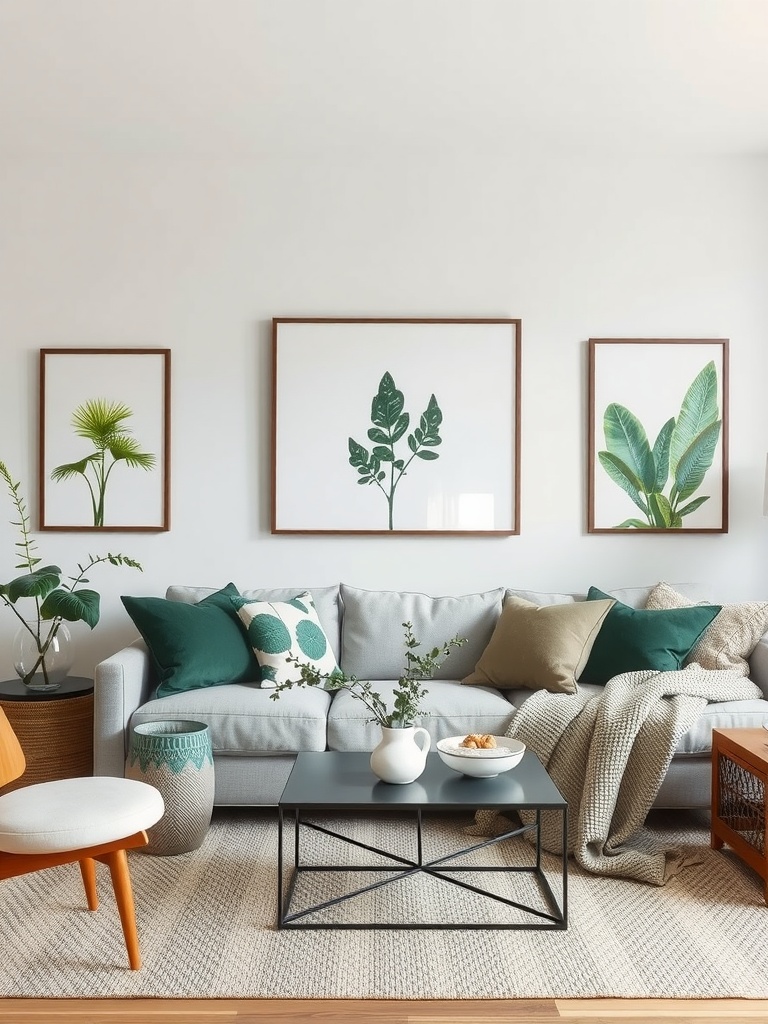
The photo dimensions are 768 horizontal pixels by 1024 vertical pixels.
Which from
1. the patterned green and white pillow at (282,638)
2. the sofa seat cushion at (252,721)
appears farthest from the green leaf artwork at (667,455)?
the sofa seat cushion at (252,721)

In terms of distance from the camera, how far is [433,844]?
3170mm

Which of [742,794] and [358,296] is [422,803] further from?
[358,296]

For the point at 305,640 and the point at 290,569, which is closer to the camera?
the point at 305,640

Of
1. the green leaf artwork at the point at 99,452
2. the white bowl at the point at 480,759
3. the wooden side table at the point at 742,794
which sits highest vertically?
the green leaf artwork at the point at 99,452

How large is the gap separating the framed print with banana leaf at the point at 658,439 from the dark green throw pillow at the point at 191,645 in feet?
5.82

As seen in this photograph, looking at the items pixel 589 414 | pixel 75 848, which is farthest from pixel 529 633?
pixel 75 848

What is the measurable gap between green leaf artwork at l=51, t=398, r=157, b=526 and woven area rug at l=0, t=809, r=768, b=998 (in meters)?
1.84

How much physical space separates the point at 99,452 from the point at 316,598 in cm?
126

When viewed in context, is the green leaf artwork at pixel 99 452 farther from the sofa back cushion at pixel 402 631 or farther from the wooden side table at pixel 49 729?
the sofa back cushion at pixel 402 631

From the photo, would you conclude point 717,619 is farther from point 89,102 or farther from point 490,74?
point 89,102

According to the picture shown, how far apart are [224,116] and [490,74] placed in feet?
3.84

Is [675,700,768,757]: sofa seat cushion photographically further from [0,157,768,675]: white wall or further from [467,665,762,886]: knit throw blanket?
[0,157,768,675]: white wall

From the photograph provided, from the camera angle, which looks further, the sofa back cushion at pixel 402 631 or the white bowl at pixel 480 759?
the sofa back cushion at pixel 402 631

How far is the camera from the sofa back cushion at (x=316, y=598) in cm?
402
